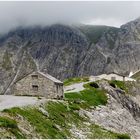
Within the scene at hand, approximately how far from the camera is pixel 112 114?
83.7m

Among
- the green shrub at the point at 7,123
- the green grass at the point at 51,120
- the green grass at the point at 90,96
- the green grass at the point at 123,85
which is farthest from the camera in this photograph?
the green grass at the point at 123,85

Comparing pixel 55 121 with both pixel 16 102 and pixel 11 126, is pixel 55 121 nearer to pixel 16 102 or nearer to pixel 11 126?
pixel 16 102

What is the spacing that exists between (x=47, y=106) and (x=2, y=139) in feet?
82.9

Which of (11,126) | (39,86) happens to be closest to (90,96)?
(39,86)

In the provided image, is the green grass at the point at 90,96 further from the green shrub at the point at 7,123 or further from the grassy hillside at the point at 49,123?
the green shrub at the point at 7,123

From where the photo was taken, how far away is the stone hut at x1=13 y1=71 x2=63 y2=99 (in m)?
86.2

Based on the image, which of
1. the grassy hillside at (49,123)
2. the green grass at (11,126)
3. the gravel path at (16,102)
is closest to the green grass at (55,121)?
the grassy hillside at (49,123)

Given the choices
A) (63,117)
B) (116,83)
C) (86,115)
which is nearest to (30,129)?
(63,117)

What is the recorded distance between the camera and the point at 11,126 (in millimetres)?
39656

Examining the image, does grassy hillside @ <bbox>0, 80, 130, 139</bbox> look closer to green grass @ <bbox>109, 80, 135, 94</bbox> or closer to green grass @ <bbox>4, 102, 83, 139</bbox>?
green grass @ <bbox>4, 102, 83, 139</bbox>

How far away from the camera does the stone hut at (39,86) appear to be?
86188mm

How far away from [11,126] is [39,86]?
4738 cm

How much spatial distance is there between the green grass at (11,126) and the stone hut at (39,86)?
44.7 metres

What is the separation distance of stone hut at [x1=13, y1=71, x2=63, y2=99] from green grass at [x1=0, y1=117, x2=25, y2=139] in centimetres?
4471
